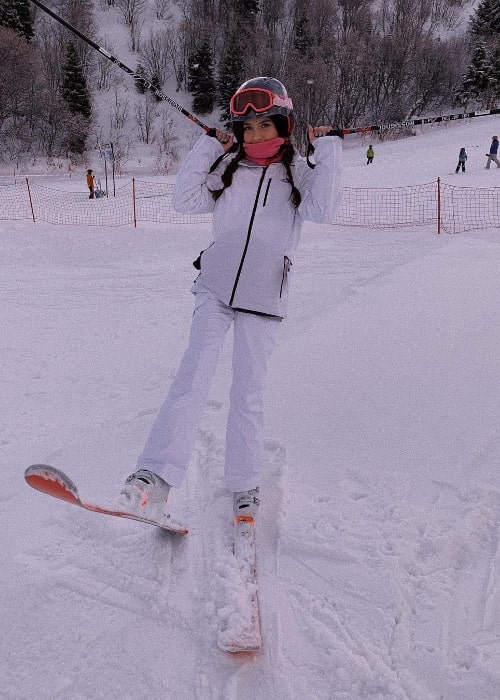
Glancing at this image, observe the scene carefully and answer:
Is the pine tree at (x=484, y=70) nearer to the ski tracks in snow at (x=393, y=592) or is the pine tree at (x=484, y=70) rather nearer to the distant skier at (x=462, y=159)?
the distant skier at (x=462, y=159)

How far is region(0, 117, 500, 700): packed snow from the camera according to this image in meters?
1.60

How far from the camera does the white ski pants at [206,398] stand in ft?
6.91

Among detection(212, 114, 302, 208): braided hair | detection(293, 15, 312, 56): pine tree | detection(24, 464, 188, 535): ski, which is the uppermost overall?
detection(293, 15, 312, 56): pine tree

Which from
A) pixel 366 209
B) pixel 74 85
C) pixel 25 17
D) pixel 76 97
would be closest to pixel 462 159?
pixel 366 209

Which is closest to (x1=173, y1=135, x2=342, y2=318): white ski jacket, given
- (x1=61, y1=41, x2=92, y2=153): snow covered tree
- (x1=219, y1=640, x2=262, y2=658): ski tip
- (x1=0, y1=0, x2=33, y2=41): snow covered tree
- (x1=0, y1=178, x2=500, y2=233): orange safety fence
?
(x1=219, y1=640, x2=262, y2=658): ski tip

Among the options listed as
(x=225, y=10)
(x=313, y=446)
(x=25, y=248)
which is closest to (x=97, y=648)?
(x=313, y=446)

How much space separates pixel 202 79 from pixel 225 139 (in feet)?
126

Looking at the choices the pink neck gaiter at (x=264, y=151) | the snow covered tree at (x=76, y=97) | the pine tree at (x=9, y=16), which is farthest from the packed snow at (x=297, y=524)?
the pine tree at (x=9, y=16)

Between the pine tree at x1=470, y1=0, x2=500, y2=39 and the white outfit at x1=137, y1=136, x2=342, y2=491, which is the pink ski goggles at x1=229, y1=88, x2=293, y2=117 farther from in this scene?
the pine tree at x1=470, y1=0, x2=500, y2=39

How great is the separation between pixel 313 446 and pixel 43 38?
44728 millimetres

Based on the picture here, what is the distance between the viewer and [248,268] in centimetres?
237

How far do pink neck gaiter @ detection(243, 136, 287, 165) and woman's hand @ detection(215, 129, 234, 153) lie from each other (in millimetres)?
110

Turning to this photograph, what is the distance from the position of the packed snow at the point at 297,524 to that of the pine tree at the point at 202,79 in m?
36.4

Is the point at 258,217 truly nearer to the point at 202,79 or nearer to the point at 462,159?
the point at 462,159
